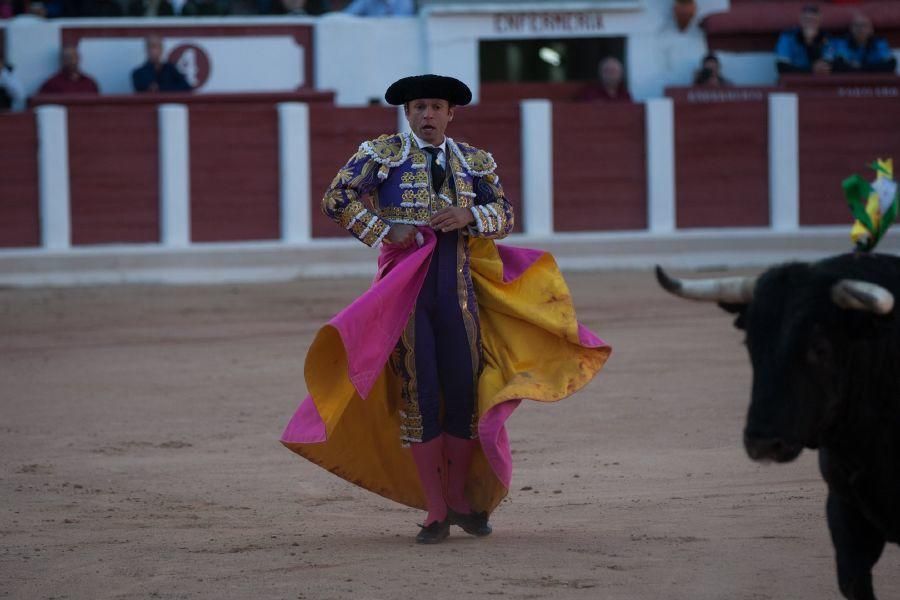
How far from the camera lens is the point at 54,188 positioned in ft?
39.6

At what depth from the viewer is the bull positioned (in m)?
3.07

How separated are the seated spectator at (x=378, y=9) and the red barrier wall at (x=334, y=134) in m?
1.57

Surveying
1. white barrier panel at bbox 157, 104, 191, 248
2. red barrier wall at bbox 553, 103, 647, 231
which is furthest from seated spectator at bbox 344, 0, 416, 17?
white barrier panel at bbox 157, 104, 191, 248

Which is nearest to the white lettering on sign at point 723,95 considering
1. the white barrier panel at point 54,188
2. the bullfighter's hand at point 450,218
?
the white barrier panel at point 54,188

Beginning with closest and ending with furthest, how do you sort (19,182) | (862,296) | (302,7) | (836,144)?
1. (862,296)
2. (19,182)
3. (836,144)
4. (302,7)

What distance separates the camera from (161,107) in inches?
478

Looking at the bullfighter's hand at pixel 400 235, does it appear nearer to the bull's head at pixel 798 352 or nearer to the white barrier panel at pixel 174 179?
the bull's head at pixel 798 352

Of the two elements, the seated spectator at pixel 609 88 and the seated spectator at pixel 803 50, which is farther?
the seated spectator at pixel 803 50

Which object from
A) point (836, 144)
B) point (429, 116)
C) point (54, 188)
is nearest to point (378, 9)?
point (54, 188)

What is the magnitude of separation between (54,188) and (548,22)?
4304 millimetres

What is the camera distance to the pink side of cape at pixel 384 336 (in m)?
4.14

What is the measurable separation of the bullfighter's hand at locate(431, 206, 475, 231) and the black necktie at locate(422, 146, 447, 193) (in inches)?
4.0

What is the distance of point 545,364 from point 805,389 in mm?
1307

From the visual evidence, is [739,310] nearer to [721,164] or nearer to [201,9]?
[721,164]
